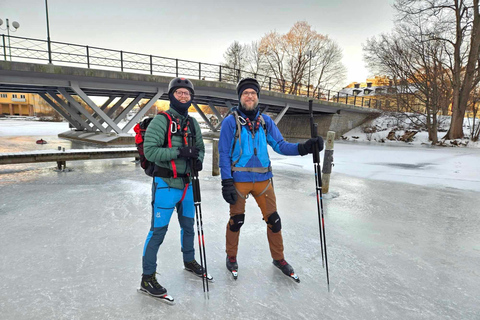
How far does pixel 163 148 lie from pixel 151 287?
4.24 ft

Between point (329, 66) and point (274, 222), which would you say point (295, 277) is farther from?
point (329, 66)

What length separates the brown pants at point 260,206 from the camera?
Result: 2.75 metres

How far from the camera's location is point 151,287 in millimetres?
2467

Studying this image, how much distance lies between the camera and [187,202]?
2.68 m

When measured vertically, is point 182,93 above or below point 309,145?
above

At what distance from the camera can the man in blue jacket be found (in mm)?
2713

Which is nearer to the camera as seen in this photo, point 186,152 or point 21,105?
point 186,152

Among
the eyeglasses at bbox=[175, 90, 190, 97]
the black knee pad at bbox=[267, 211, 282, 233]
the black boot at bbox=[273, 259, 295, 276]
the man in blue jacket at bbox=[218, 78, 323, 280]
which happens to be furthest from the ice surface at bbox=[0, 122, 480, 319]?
the eyeglasses at bbox=[175, 90, 190, 97]

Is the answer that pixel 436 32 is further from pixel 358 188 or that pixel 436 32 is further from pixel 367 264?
pixel 367 264

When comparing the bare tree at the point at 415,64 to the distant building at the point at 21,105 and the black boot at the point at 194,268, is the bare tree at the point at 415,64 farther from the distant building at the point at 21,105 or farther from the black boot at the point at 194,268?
the distant building at the point at 21,105

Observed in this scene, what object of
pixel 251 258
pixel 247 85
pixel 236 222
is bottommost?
pixel 251 258

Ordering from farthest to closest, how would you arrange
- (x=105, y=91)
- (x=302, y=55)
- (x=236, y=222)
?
1. (x=302, y=55)
2. (x=105, y=91)
3. (x=236, y=222)

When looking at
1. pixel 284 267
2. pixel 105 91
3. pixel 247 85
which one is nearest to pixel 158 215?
pixel 284 267

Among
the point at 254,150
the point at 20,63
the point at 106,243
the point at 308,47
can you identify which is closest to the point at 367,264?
the point at 254,150
